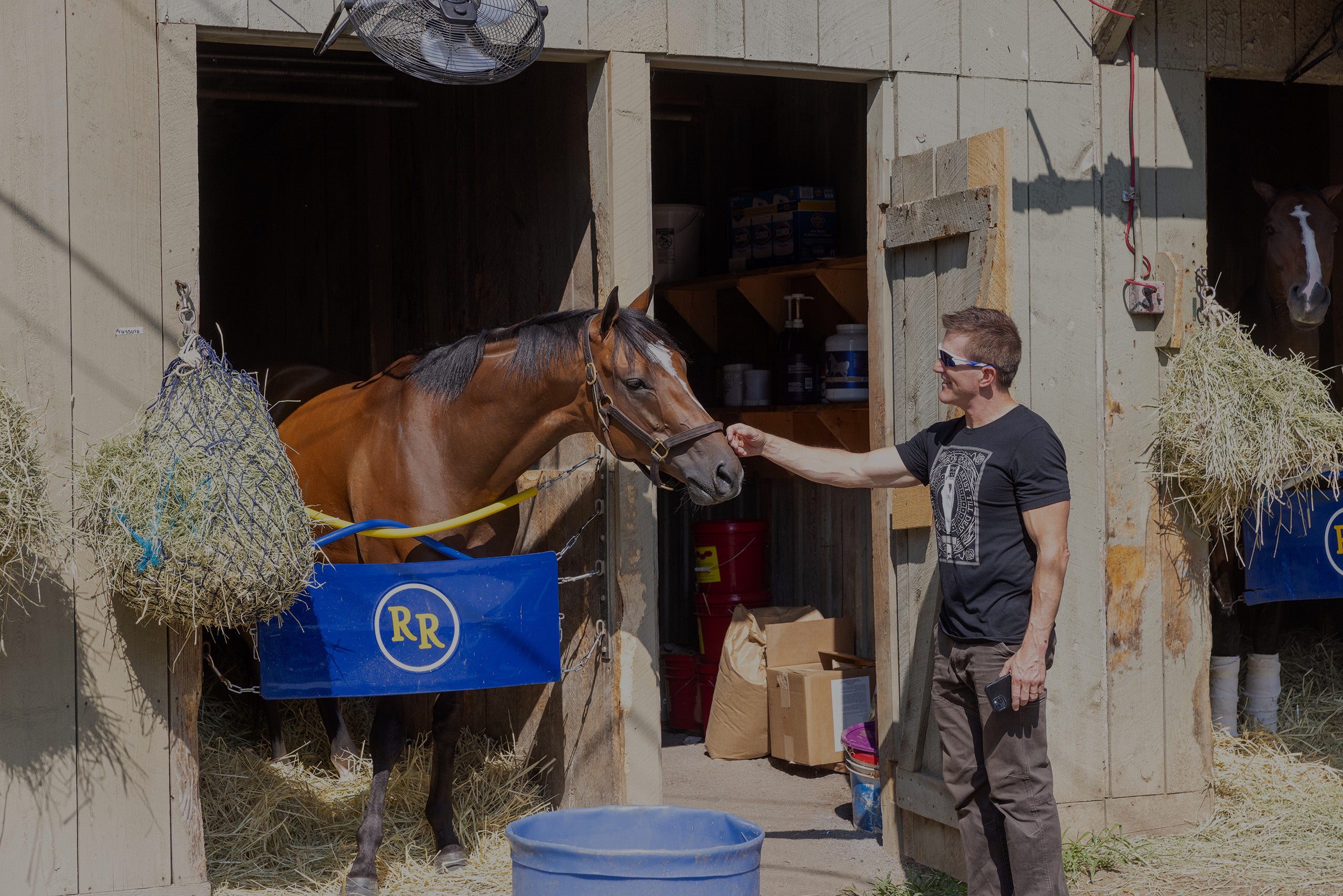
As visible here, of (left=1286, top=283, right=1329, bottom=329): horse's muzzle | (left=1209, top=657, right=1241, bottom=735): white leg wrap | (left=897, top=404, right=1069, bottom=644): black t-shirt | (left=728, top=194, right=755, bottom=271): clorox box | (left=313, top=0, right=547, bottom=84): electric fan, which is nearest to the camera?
(left=897, top=404, right=1069, bottom=644): black t-shirt

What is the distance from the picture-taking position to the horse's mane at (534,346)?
334 centimetres

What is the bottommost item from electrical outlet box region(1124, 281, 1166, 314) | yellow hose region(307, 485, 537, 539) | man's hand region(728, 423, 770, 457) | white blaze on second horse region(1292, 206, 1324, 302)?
yellow hose region(307, 485, 537, 539)

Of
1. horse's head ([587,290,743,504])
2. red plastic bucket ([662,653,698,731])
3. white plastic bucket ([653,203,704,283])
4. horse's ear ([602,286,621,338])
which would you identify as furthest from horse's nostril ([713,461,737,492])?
white plastic bucket ([653,203,704,283])

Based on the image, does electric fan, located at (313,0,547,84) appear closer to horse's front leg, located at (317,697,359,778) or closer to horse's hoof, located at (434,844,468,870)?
horse's hoof, located at (434,844,468,870)

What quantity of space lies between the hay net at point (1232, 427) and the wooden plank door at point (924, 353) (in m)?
0.82

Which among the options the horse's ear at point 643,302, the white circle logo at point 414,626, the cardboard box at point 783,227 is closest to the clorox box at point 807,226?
the cardboard box at point 783,227

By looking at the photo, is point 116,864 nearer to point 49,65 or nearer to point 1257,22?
point 49,65

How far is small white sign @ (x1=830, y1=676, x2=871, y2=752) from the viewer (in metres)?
5.02

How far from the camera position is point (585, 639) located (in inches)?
153

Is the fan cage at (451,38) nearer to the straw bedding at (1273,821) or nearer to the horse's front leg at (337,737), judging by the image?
the horse's front leg at (337,737)

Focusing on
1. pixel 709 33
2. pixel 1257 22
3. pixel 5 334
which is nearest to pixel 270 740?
pixel 5 334

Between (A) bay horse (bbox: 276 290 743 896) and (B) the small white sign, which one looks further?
(B) the small white sign

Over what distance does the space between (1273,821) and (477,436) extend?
2.92 m

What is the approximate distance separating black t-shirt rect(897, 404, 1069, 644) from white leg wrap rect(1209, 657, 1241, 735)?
2.31 meters
